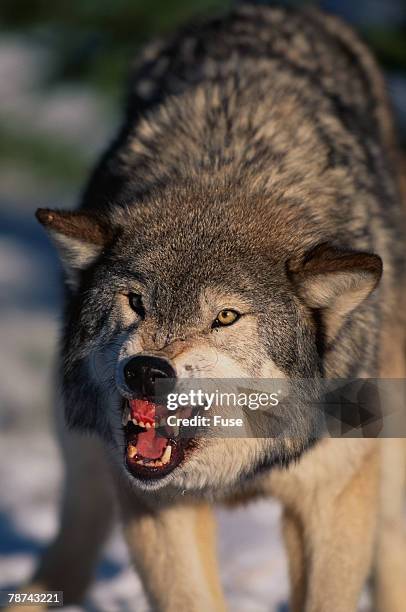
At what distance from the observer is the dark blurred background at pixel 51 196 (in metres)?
6.18

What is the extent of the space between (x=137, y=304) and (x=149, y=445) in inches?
19.4

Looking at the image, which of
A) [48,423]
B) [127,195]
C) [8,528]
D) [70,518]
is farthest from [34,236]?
[127,195]

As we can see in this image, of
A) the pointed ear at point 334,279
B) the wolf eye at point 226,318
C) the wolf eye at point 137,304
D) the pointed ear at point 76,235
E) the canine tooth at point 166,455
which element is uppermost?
the pointed ear at point 76,235

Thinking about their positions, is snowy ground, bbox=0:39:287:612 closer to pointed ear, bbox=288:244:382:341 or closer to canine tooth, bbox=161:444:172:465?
canine tooth, bbox=161:444:172:465

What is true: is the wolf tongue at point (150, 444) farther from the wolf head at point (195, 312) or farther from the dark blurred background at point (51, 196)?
the dark blurred background at point (51, 196)

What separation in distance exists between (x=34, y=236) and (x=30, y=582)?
873 centimetres

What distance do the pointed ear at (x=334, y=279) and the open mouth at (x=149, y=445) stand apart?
0.70 metres

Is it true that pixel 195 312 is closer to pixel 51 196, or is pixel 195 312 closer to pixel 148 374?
pixel 148 374

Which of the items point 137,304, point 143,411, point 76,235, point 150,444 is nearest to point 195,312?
point 137,304

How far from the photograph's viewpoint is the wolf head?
11.6ft

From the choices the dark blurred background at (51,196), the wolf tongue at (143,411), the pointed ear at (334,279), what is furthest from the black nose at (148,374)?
the dark blurred background at (51,196)

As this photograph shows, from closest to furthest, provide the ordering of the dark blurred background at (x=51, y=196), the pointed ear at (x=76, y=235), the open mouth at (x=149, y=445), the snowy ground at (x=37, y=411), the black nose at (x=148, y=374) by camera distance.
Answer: the black nose at (x=148, y=374) < the open mouth at (x=149, y=445) < the pointed ear at (x=76, y=235) < the snowy ground at (x=37, y=411) < the dark blurred background at (x=51, y=196)

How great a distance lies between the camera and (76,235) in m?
3.95

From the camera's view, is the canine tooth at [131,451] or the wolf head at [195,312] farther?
the canine tooth at [131,451]
